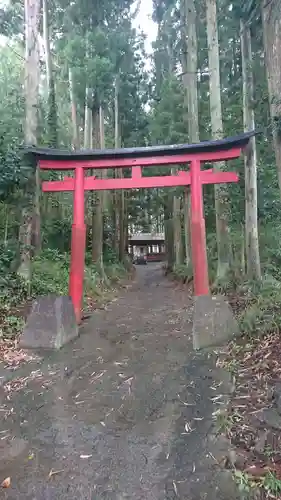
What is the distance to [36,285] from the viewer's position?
28.1 feet

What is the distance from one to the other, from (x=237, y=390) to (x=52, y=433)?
2.02 metres

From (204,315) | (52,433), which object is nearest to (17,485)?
(52,433)

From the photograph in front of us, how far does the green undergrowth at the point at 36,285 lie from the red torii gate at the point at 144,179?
956 millimetres

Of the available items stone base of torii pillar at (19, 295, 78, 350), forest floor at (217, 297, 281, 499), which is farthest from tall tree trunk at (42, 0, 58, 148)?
forest floor at (217, 297, 281, 499)

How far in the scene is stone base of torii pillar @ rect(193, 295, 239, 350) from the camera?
6.29 metres

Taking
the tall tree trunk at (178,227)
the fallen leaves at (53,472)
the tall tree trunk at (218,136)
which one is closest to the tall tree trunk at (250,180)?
the tall tree trunk at (218,136)

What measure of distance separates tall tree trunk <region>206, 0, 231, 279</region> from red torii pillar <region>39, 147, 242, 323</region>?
8.05ft

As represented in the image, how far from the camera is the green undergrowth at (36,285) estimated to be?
6.95 metres

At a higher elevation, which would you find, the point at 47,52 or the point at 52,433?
the point at 47,52

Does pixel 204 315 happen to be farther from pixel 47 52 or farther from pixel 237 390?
pixel 47 52

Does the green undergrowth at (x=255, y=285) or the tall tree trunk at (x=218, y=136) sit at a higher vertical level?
the tall tree trunk at (x=218, y=136)

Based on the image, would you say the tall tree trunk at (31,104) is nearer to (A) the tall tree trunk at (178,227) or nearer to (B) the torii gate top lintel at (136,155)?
(B) the torii gate top lintel at (136,155)

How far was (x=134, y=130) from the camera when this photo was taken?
2348cm

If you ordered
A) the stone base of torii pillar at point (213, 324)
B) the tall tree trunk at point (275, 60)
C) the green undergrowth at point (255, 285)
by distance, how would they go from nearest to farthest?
the tall tree trunk at point (275, 60), the green undergrowth at point (255, 285), the stone base of torii pillar at point (213, 324)
